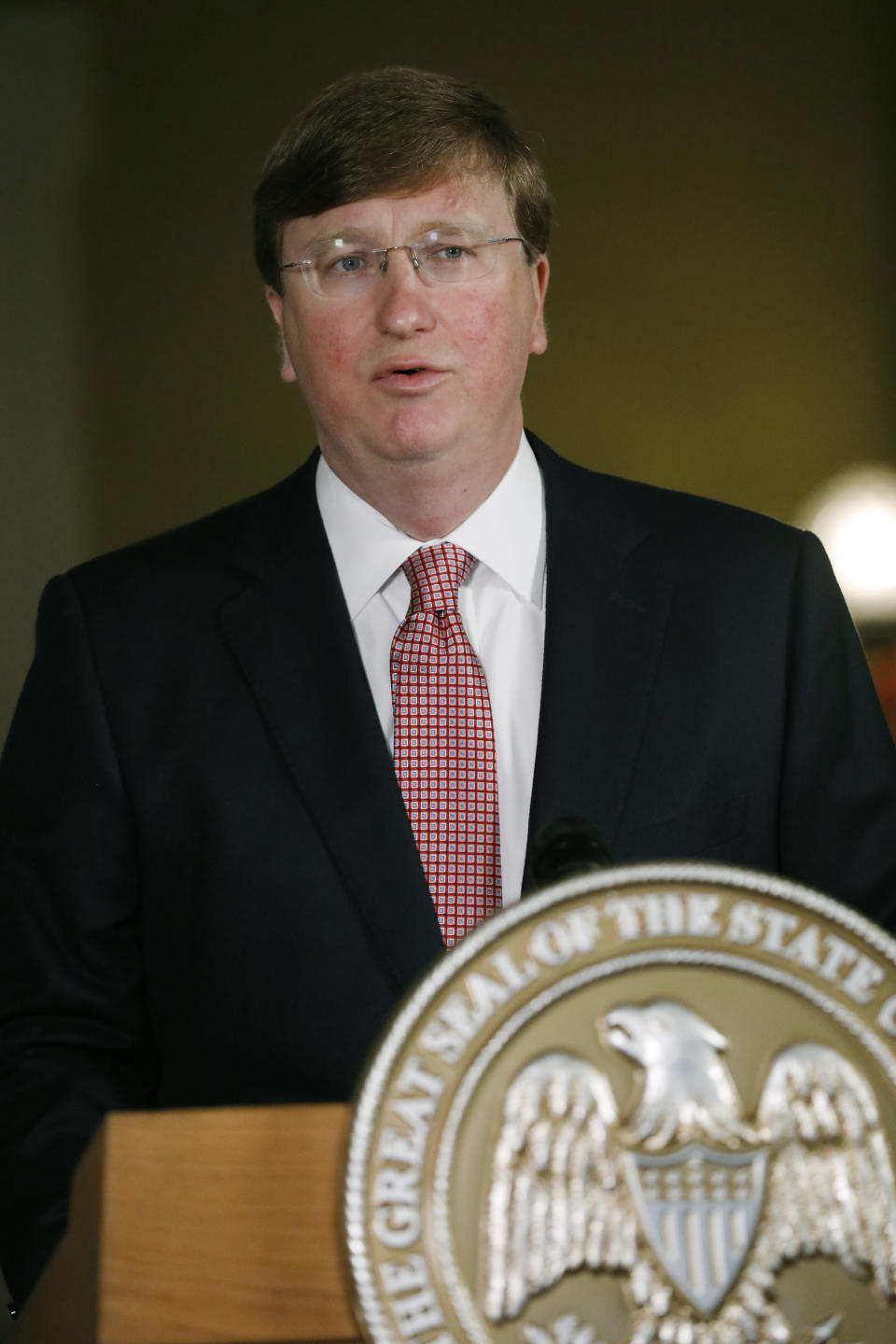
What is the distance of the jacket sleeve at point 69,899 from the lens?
4.67ft

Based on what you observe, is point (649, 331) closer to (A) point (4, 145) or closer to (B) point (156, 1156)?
(A) point (4, 145)

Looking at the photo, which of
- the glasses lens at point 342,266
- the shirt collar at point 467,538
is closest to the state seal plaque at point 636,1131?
the shirt collar at point 467,538

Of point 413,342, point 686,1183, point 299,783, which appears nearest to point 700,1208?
point 686,1183

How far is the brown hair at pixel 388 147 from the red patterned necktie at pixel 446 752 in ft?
1.14

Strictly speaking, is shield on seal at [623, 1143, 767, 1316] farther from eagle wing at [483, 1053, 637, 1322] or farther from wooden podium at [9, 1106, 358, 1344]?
wooden podium at [9, 1106, 358, 1344]

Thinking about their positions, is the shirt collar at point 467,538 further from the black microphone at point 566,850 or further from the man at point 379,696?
the black microphone at point 566,850

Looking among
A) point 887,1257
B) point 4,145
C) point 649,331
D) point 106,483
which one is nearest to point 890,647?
→ point 649,331

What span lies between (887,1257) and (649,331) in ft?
13.1

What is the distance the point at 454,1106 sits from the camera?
77 cm

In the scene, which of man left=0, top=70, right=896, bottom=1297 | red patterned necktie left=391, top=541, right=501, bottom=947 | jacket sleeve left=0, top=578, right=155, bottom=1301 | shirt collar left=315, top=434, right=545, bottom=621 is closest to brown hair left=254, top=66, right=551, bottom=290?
man left=0, top=70, right=896, bottom=1297

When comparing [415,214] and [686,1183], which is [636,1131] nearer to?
[686,1183]

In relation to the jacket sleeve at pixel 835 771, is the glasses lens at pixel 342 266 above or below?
above

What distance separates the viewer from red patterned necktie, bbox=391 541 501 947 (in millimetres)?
1423

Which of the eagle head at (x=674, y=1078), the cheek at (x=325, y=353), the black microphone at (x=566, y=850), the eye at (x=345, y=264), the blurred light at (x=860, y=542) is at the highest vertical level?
the eye at (x=345, y=264)
